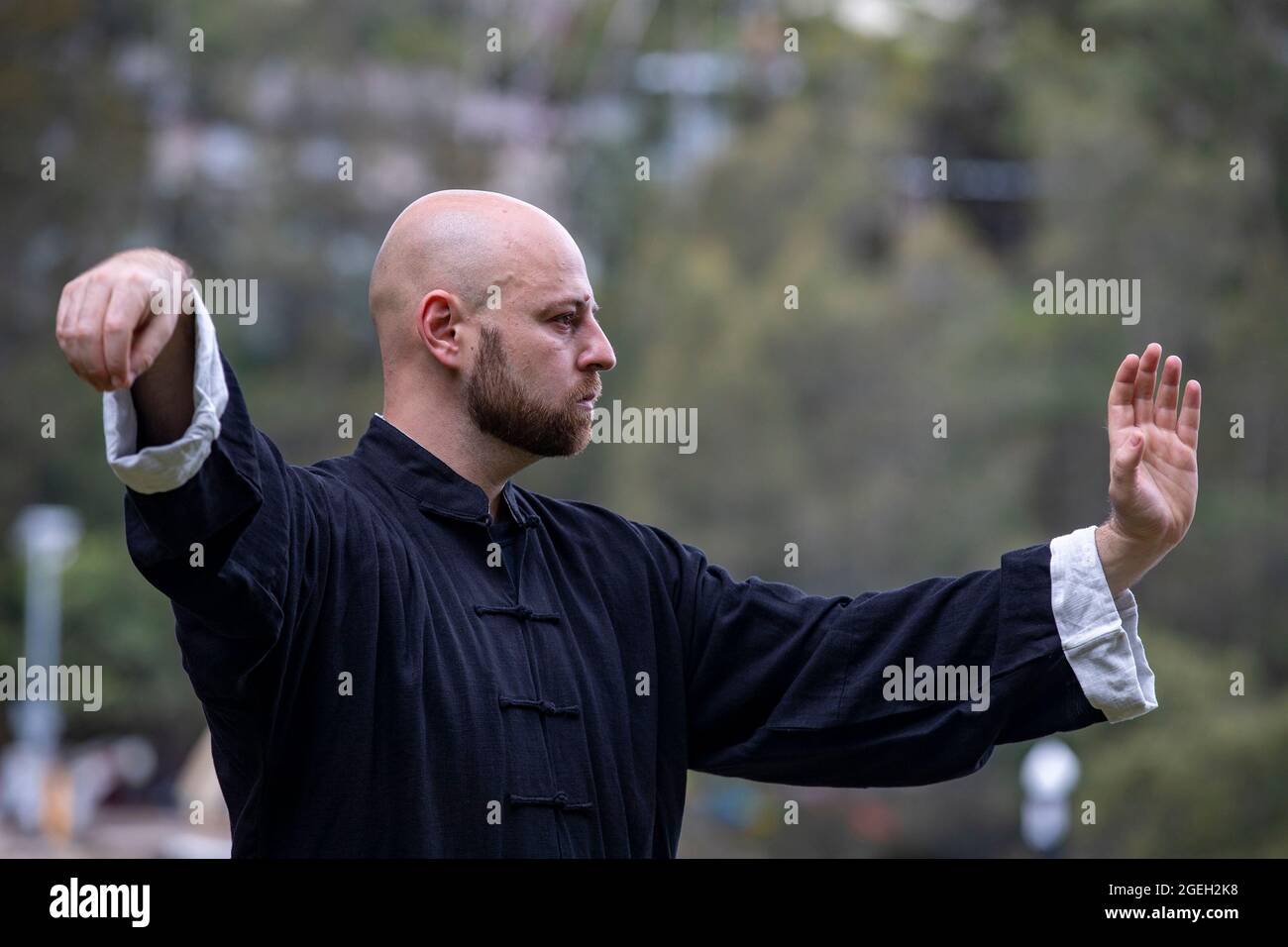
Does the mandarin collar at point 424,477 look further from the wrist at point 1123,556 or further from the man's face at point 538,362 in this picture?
the wrist at point 1123,556

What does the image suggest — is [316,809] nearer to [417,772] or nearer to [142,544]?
[417,772]

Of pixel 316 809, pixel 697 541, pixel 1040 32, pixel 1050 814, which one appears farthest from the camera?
pixel 1040 32

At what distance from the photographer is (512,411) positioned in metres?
3.17

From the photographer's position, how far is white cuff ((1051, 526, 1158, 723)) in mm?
3100

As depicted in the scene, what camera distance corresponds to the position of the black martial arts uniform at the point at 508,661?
8.71 feet

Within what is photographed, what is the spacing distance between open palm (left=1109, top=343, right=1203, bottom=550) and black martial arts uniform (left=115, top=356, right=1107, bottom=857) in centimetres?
20

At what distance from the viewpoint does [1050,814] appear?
21.0 metres

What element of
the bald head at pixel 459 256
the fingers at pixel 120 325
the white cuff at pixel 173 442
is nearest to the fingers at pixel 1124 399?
the bald head at pixel 459 256

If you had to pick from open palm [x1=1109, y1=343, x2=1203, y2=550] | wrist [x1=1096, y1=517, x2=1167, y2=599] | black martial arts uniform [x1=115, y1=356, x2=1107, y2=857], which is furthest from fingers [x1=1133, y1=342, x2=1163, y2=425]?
black martial arts uniform [x1=115, y1=356, x2=1107, y2=857]

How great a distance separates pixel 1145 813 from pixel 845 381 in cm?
1090

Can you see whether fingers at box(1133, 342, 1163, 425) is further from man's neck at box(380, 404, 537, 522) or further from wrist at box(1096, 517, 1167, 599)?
man's neck at box(380, 404, 537, 522)

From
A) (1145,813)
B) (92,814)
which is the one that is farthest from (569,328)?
(92,814)

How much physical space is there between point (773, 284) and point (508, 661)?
1027 inches

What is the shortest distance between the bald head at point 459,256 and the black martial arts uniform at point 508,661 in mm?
233
